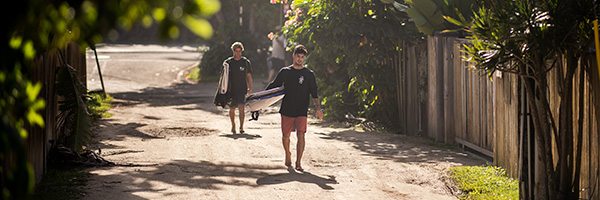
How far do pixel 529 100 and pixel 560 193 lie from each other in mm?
868

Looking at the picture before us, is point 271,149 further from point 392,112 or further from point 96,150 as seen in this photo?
point 392,112

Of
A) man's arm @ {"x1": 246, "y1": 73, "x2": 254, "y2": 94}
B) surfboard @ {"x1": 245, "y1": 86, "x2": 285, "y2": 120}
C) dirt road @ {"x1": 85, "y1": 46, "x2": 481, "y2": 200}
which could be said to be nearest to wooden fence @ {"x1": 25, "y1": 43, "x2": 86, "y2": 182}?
dirt road @ {"x1": 85, "y1": 46, "x2": 481, "y2": 200}

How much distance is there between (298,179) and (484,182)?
78.9 inches

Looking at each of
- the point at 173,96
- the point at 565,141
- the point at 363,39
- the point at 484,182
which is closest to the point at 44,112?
the point at 484,182

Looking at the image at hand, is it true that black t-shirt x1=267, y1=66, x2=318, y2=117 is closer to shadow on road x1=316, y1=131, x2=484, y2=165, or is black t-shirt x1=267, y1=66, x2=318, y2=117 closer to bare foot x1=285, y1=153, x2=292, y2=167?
bare foot x1=285, y1=153, x2=292, y2=167

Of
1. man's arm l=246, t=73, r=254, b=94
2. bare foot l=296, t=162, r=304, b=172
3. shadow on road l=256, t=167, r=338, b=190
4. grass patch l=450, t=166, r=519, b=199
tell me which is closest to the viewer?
grass patch l=450, t=166, r=519, b=199

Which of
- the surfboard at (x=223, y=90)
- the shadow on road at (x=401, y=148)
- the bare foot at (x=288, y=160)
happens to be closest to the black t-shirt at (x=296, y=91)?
the bare foot at (x=288, y=160)

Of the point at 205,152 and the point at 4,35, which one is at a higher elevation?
the point at 4,35

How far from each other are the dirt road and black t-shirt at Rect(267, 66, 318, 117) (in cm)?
70

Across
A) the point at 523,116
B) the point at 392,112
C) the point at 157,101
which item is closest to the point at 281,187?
the point at 523,116

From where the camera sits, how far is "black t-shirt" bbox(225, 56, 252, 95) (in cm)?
1811

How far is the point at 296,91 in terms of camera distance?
1365 centimetres

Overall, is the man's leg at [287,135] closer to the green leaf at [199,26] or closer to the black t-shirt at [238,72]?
the black t-shirt at [238,72]

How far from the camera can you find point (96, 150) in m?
15.3
